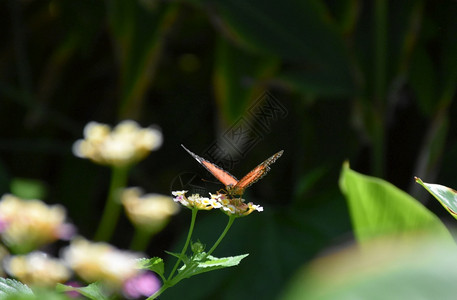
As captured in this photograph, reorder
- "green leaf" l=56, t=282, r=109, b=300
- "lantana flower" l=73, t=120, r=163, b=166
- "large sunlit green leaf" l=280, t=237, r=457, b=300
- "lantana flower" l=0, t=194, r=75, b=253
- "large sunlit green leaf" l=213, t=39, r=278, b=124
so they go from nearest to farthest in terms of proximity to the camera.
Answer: "large sunlit green leaf" l=280, t=237, r=457, b=300, "green leaf" l=56, t=282, r=109, b=300, "lantana flower" l=0, t=194, r=75, b=253, "lantana flower" l=73, t=120, r=163, b=166, "large sunlit green leaf" l=213, t=39, r=278, b=124

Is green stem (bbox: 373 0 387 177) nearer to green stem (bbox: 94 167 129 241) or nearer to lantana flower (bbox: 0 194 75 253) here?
green stem (bbox: 94 167 129 241)

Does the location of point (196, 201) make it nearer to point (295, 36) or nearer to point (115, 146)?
point (115, 146)

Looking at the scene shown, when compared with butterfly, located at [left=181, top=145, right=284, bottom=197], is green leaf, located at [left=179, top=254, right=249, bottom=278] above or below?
below

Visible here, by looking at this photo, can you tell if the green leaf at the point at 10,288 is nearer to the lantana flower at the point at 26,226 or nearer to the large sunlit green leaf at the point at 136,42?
the lantana flower at the point at 26,226

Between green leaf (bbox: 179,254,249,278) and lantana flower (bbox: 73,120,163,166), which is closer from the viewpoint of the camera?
green leaf (bbox: 179,254,249,278)

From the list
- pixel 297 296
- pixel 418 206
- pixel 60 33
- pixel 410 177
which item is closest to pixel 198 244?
pixel 297 296

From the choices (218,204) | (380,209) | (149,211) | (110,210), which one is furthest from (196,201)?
(110,210)

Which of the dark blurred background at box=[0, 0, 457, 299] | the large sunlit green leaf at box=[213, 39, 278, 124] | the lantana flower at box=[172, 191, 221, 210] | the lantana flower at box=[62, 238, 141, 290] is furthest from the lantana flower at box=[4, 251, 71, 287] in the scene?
the large sunlit green leaf at box=[213, 39, 278, 124]
